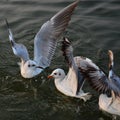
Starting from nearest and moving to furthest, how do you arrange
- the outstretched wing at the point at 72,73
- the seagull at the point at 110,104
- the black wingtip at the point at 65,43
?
the black wingtip at the point at 65,43
the outstretched wing at the point at 72,73
the seagull at the point at 110,104

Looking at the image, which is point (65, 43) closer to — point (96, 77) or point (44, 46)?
point (96, 77)

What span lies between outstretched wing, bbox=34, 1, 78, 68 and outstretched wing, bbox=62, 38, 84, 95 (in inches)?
46.8

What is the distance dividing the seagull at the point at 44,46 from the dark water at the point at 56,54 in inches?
9.1

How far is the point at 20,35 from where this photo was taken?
11.9 m

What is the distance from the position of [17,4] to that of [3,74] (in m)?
3.70

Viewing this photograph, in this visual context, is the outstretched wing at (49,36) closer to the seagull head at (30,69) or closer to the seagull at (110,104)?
the seagull head at (30,69)

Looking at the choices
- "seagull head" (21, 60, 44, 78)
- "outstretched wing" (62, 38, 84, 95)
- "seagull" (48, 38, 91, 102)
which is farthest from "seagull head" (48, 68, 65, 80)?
→ "seagull head" (21, 60, 44, 78)

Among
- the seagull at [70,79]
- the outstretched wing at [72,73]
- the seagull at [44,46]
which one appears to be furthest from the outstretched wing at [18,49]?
the outstretched wing at [72,73]

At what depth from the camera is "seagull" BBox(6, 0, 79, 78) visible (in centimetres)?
1021

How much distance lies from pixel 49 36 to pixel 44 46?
10.0 inches

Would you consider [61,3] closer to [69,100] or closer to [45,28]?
[45,28]

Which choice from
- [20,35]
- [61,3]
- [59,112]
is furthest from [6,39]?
[59,112]

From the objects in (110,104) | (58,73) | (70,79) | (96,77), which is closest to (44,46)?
(58,73)

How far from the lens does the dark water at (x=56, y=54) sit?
9211mm
